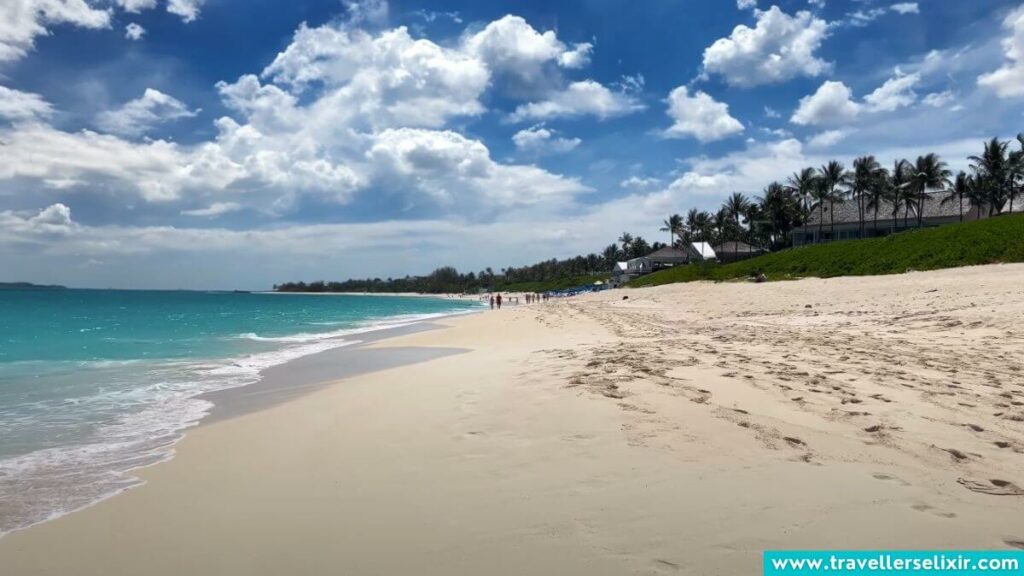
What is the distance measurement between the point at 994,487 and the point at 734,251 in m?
98.1

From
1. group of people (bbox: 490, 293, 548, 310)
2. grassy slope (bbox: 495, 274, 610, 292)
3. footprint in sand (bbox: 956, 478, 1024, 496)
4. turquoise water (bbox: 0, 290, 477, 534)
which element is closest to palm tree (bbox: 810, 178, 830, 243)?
group of people (bbox: 490, 293, 548, 310)

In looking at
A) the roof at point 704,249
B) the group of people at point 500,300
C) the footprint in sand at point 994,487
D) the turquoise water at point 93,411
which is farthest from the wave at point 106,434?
the roof at point 704,249

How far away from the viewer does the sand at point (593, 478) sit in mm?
3512

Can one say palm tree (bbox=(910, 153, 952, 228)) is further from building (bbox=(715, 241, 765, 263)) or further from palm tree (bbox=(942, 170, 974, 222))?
building (bbox=(715, 241, 765, 263))

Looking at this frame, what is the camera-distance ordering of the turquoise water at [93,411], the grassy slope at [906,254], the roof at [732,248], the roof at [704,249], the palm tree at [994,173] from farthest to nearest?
1. the roof at [704,249]
2. the roof at [732,248]
3. the palm tree at [994,173]
4. the grassy slope at [906,254]
5. the turquoise water at [93,411]

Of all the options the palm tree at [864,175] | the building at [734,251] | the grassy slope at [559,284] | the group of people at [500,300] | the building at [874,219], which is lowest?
the group of people at [500,300]

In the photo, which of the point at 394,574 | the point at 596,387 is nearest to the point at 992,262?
the point at 596,387

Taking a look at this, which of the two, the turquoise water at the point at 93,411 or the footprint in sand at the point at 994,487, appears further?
the turquoise water at the point at 93,411

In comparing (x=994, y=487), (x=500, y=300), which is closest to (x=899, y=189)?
(x=500, y=300)

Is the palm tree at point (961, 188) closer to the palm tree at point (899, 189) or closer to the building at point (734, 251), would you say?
the palm tree at point (899, 189)

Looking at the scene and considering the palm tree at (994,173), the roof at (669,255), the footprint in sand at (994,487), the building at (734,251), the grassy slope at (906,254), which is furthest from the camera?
the roof at (669,255)

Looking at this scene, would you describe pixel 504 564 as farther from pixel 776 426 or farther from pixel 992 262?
pixel 992 262

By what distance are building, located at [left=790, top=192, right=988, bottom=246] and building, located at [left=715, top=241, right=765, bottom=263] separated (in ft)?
42.0

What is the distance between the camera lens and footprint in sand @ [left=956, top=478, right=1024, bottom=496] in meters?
3.81
